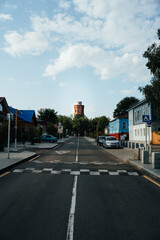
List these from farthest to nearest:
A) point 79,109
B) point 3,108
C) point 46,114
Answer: point 79,109 → point 46,114 → point 3,108

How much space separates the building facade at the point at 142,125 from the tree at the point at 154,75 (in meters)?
9.34

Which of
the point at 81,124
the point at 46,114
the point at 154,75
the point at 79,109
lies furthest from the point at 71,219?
the point at 79,109

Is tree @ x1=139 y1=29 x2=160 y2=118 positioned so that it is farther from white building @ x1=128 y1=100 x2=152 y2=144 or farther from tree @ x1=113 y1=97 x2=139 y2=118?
tree @ x1=113 y1=97 x2=139 y2=118

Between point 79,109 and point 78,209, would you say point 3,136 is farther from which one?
point 79,109

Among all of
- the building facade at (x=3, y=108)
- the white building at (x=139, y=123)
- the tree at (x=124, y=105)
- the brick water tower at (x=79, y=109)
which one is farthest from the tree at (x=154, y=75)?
the brick water tower at (x=79, y=109)

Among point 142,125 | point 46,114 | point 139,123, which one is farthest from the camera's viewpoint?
point 46,114

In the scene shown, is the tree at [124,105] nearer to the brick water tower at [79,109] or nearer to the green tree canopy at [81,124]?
the green tree canopy at [81,124]

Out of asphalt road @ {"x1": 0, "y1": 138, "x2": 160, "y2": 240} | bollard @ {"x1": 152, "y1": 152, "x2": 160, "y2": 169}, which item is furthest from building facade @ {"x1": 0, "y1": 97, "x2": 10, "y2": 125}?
bollard @ {"x1": 152, "y1": 152, "x2": 160, "y2": 169}

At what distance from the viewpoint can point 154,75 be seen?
1947 centimetres

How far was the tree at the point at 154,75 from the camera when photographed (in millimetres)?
18719

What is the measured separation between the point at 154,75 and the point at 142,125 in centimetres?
1646

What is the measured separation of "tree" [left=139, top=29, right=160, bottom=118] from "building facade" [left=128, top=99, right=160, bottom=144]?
9.34 meters

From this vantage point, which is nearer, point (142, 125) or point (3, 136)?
point (3, 136)

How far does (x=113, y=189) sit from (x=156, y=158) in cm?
434
